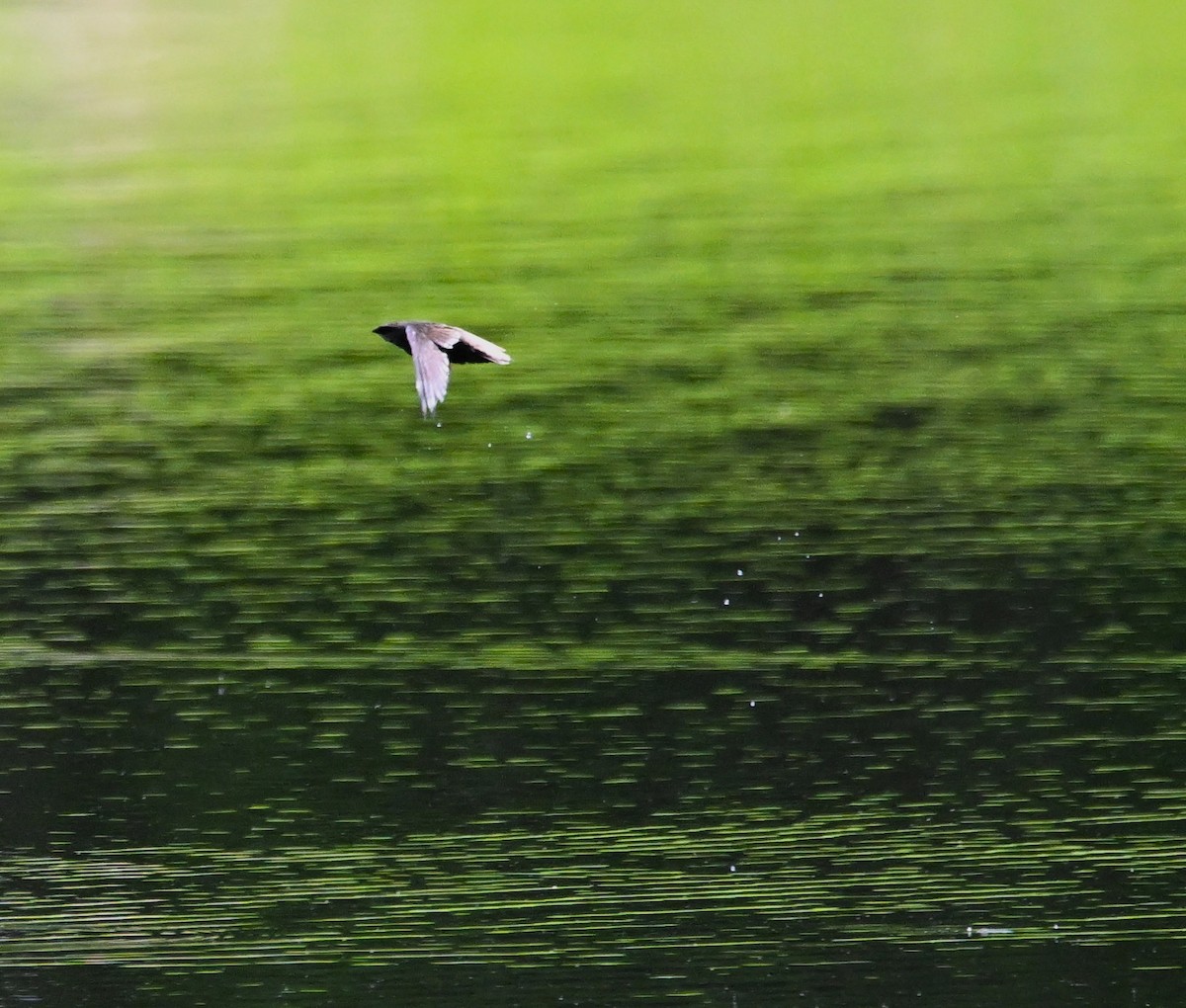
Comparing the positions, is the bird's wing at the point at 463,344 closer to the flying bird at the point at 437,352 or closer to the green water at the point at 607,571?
the flying bird at the point at 437,352

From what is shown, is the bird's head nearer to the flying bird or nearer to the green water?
the flying bird

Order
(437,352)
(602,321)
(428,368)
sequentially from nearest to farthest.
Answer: (428,368)
(437,352)
(602,321)

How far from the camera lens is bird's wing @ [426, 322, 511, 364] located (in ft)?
24.1

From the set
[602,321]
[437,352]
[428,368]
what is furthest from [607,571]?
[602,321]

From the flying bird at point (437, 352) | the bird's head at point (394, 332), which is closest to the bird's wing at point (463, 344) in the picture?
the flying bird at point (437, 352)

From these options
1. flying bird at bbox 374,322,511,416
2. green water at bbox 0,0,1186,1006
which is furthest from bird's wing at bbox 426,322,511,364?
green water at bbox 0,0,1186,1006

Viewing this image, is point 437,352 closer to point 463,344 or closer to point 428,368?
point 428,368

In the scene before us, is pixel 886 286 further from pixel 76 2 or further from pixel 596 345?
pixel 76 2

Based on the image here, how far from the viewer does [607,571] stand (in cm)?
857

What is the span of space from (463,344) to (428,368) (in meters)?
0.47

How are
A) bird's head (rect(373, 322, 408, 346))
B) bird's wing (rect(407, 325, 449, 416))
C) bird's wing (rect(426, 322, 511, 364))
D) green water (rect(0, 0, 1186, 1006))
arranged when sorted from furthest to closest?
bird's head (rect(373, 322, 408, 346))
bird's wing (rect(426, 322, 511, 364))
bird's wing (rect(407, 325, 449, 416))
green water (rect(0, 0, 1186, 1006))

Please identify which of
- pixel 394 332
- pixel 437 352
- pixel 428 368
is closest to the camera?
pixel 428 368

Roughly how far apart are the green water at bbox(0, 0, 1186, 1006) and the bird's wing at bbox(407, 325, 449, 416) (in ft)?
3.66

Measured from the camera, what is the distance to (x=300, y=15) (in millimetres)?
22219
